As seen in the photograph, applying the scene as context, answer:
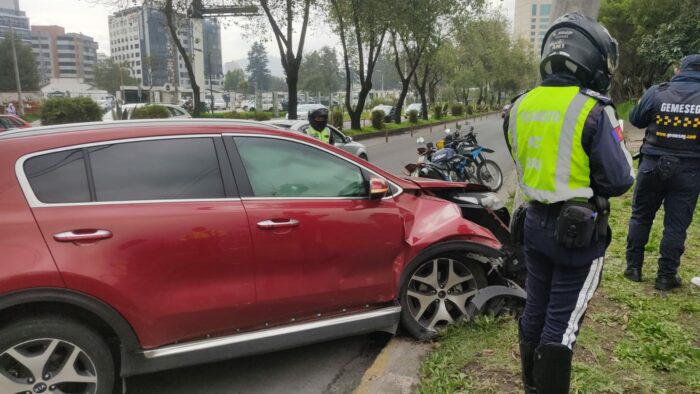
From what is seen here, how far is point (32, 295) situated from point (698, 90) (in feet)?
15.1

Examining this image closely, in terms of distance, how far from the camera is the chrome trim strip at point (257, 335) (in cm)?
284

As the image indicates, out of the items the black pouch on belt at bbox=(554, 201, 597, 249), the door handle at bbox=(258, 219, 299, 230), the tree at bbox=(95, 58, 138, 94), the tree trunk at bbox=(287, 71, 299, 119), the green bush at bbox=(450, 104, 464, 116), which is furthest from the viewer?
the tree at bbox=(95, 58, 138, 94)

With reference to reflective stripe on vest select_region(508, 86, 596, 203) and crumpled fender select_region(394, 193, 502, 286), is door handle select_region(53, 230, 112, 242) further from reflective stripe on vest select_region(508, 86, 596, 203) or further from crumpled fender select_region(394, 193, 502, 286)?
reflective stripe on vest select_region(508, 86, 596, 203)

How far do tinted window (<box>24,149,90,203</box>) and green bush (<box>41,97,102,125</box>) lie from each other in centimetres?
2176

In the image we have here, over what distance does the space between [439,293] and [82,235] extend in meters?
2.34

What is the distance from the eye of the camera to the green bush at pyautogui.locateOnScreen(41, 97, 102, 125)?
73.2ft

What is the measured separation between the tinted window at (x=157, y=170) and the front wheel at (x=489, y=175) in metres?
7.25

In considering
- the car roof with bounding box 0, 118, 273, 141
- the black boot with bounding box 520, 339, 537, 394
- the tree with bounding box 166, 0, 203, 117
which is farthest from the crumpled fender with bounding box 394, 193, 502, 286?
the tree with bounding box 166, 0, 203, 117

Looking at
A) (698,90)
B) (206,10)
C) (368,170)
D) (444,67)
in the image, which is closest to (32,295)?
(368,170)

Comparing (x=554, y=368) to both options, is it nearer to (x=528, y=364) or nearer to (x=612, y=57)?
(x=528, y=364)

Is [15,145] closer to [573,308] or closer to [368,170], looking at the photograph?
[368,170]

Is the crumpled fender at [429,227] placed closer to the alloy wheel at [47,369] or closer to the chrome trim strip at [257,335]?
the chrome trim strip at [257,335]

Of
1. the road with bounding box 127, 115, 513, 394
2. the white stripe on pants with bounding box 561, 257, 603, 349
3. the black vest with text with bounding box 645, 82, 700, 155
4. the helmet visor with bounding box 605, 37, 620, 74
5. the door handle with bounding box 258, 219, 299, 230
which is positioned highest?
the helmet visor with bounding box 605, 37, 620, 74

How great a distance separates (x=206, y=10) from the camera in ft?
63.6
